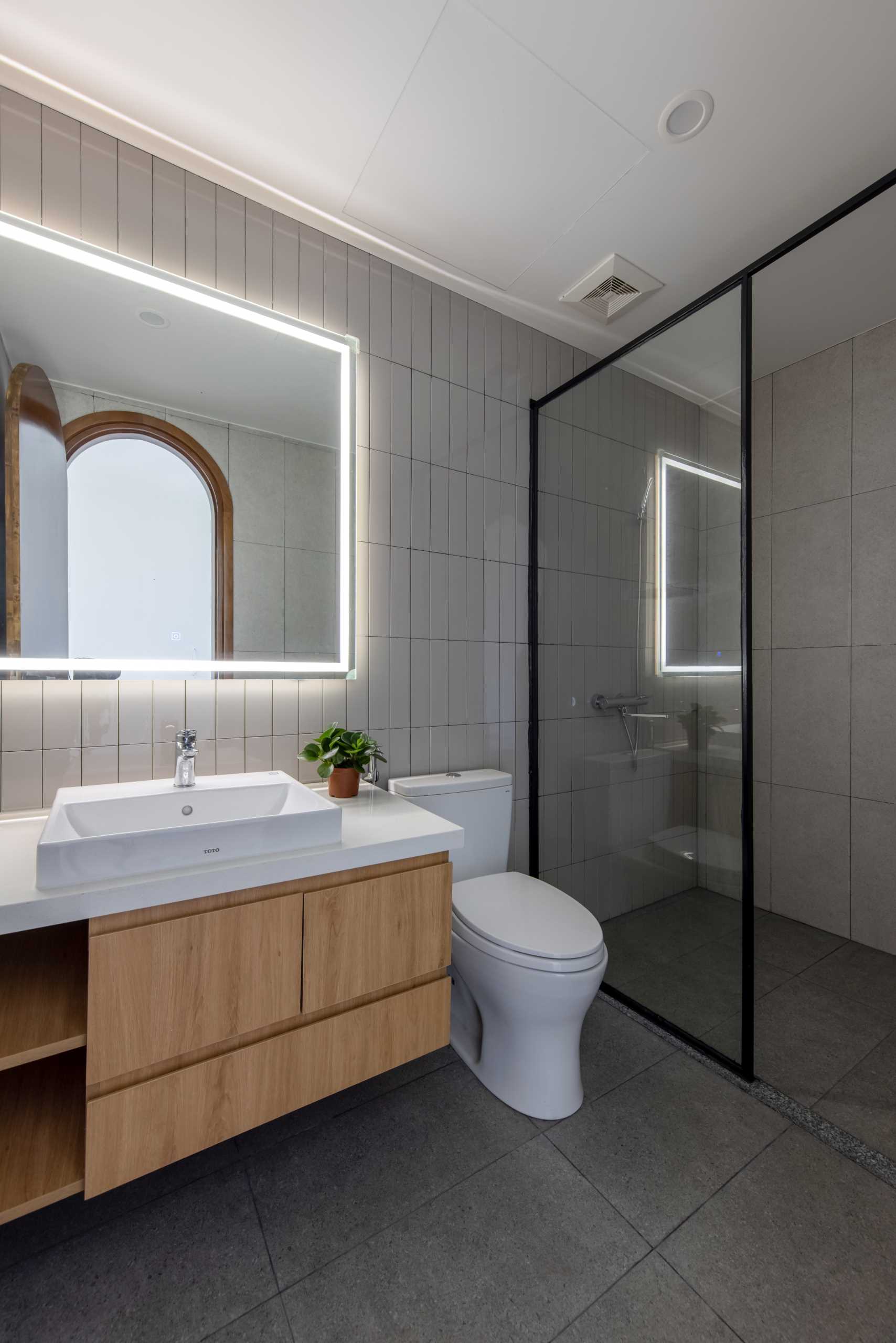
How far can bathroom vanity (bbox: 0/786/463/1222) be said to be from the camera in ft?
3.30

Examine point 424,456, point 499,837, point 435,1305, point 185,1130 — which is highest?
point 424,456

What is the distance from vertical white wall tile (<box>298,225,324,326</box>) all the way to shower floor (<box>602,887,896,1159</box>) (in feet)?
7.01

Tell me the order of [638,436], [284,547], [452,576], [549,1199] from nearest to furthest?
1. [549,1199]
2. [284,547]
3. [638,436]
4. [452,576]

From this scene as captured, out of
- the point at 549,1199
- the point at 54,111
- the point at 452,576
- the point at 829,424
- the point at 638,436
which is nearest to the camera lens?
the point at 549,1199

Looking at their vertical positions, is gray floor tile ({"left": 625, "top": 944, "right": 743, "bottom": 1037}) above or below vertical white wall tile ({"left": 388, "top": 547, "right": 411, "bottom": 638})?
below

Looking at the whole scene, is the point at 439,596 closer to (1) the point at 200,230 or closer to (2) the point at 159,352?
(2) the point at 159,352

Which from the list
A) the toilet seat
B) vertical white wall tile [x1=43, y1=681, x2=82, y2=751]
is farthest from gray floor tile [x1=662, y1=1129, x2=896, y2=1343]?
vertical white wall tile [x1=43, y1=681, x2=82, y2=751]

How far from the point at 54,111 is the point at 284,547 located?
1161mm

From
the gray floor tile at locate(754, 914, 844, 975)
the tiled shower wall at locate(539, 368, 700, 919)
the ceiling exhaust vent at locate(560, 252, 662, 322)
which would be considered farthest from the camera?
the gray floor tile at locate(754, 914, 844, 975)

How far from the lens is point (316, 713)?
1812mm

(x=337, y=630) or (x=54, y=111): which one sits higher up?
(x=54, y=111)

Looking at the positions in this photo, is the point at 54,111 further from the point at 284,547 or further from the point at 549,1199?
the point at 549,1199

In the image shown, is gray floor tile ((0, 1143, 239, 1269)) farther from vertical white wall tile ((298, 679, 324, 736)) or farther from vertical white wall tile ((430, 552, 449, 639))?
vertical white wall tile ((430, 552, 449, 639))

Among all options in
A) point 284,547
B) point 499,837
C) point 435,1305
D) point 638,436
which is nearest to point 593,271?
point 638,436
